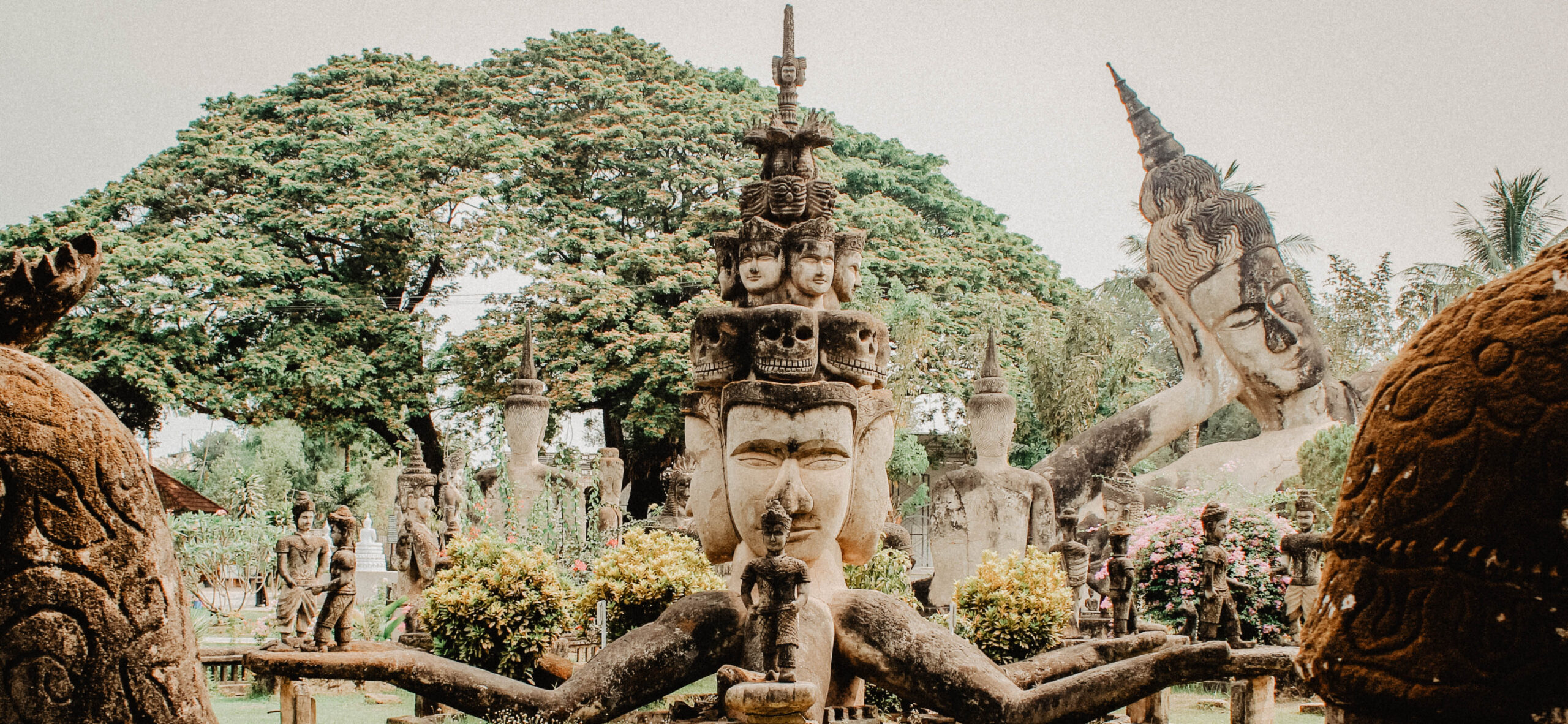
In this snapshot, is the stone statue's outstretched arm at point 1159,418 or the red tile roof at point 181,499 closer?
the stone statue's outstretched arm at point 1159,418

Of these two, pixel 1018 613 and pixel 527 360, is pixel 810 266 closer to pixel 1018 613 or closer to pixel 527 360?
pixel 1018 613

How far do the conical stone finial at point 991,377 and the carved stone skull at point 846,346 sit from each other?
18.3 feet

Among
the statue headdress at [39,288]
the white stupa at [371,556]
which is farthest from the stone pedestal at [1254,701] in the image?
the white stupa at [371,556]

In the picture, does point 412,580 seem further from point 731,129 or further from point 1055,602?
point 731,129

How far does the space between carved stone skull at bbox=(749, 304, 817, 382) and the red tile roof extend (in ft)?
55.7

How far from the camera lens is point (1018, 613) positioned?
6.88 metres

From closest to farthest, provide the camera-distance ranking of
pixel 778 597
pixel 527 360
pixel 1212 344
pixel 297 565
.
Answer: pixel 778 597 → pixel 297 565 → pixel 527 360 → pixel 1212 344

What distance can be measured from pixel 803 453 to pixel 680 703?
1736mm

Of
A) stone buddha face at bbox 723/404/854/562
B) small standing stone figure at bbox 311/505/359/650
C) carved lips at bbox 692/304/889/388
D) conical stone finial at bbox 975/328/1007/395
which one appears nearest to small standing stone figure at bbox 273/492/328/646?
small standing stone figure at bbox 311/505/359/650

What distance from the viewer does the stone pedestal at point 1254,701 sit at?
18.6 ft

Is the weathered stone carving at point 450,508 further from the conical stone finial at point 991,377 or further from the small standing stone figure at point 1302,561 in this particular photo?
the small standing stone figure at point 1302,561

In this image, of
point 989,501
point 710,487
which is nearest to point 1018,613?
point 710,487

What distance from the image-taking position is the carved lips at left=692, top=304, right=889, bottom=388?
5.77 m

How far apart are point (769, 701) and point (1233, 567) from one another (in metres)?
5.96
